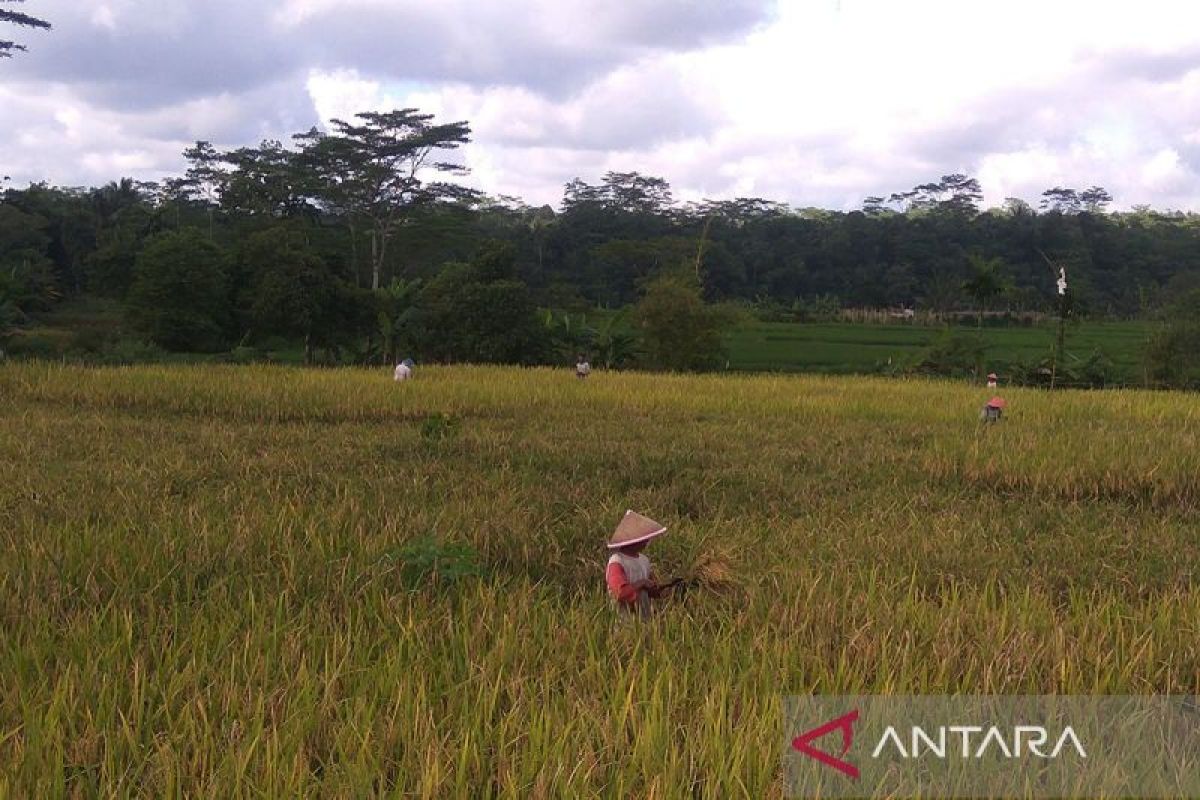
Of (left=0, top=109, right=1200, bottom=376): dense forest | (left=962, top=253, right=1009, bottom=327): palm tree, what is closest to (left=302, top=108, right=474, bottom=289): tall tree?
(left=0, top=109, right=1200, bottom=376): dense forest

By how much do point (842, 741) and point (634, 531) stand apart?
0.83 m

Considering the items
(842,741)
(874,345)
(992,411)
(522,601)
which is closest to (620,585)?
(522,601)

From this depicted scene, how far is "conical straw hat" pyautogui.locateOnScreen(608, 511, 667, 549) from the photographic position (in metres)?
2.27

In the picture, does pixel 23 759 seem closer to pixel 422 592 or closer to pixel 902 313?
pixel 422 592

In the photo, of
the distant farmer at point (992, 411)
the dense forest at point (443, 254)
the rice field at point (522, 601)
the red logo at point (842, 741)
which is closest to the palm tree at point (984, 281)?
the dense forest at point (443, 254)

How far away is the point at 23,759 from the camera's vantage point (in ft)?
4.95

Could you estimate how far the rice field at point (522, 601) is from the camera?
62.4 inches

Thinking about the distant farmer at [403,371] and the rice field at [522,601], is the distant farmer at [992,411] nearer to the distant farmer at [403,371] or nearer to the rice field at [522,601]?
the rice field at [522,601]

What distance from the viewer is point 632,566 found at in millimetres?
2363

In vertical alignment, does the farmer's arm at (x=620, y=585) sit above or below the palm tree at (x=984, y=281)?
below

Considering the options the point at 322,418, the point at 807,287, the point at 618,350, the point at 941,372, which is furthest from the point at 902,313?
the point at 322,418

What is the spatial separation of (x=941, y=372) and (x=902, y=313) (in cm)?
2479

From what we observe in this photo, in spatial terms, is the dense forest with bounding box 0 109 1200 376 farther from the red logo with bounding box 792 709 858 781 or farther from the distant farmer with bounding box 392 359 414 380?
the red logo with bounding box 792 709 858 781

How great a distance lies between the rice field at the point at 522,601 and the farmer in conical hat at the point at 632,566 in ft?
0.35
